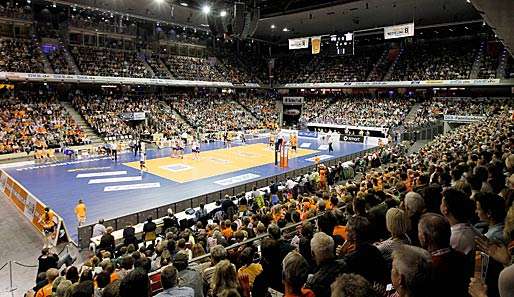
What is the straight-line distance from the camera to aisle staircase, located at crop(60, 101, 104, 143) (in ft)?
103

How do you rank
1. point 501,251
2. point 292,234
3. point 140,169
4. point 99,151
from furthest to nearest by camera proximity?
point 99,151 → point 140,169 → point 292,234 → point 501,251

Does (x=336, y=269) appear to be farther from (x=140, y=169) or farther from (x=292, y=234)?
(x=140, y=169)

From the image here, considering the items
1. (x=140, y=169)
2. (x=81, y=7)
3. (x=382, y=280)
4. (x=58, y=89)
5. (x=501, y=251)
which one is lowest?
(x=140, y=169)

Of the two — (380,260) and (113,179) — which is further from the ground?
(380,260)

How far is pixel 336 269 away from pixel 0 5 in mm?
40619

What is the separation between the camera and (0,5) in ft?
107

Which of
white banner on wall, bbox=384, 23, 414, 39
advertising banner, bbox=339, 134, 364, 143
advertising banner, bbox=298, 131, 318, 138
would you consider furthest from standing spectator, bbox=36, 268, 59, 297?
advertising banner, bbox=298, 131, 318, 138

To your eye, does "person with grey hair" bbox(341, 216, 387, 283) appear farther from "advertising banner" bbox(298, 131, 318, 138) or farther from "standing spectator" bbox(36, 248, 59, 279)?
"advertising banner" bbox(298, 131, 318, 138)

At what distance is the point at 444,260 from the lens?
2.77m

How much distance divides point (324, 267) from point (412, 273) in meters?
1.18

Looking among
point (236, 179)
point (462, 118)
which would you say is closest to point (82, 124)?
point (236, 179)

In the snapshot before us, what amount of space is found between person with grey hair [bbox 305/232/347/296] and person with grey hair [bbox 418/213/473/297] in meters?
0.74

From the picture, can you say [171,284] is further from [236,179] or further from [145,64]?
[145,64]

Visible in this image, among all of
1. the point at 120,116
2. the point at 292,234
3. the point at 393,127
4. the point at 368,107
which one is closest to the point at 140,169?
the point at 120,116
